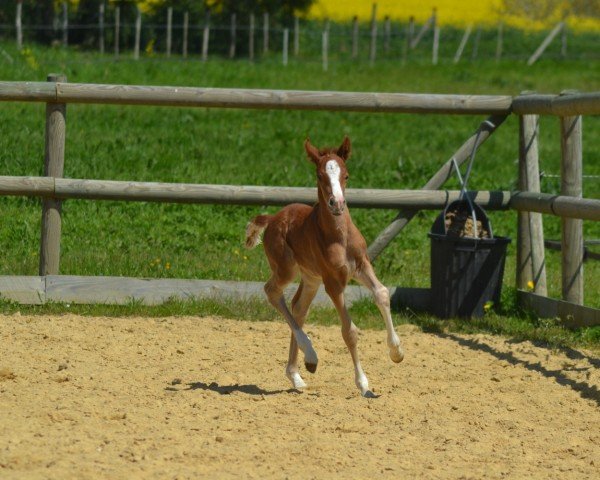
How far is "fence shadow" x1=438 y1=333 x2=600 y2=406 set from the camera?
6.44m

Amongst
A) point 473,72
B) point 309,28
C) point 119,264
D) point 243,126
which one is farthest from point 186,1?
point 119,264

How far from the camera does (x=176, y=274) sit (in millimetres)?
9086

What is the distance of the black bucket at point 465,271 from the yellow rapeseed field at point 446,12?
34.9 m

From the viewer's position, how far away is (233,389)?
20.6 ft

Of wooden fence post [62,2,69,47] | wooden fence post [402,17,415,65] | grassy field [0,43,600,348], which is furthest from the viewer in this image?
wooden fence post [402,17,415,65]

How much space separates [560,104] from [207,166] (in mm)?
6029

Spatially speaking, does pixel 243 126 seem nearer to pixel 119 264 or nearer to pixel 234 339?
pixel 119 264

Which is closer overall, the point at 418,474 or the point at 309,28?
the point at 418,474

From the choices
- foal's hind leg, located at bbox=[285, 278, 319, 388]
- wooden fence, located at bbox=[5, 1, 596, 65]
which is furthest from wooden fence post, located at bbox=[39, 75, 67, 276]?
wooden fence, located at bbox=[5, 1, 596, 65]

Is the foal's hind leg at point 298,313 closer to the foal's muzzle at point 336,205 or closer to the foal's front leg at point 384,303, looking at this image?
the foal's front leg at point 384,303

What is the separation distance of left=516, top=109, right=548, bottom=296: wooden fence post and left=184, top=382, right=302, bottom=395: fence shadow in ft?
10.1

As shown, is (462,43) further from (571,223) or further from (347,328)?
(347,328)

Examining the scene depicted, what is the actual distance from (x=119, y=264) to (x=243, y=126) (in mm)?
7740

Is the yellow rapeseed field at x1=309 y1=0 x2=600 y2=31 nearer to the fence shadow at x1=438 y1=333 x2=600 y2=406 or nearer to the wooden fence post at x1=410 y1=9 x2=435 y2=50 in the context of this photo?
the wooden fence post at x1=410 y1=9 x2=435 y2=50
